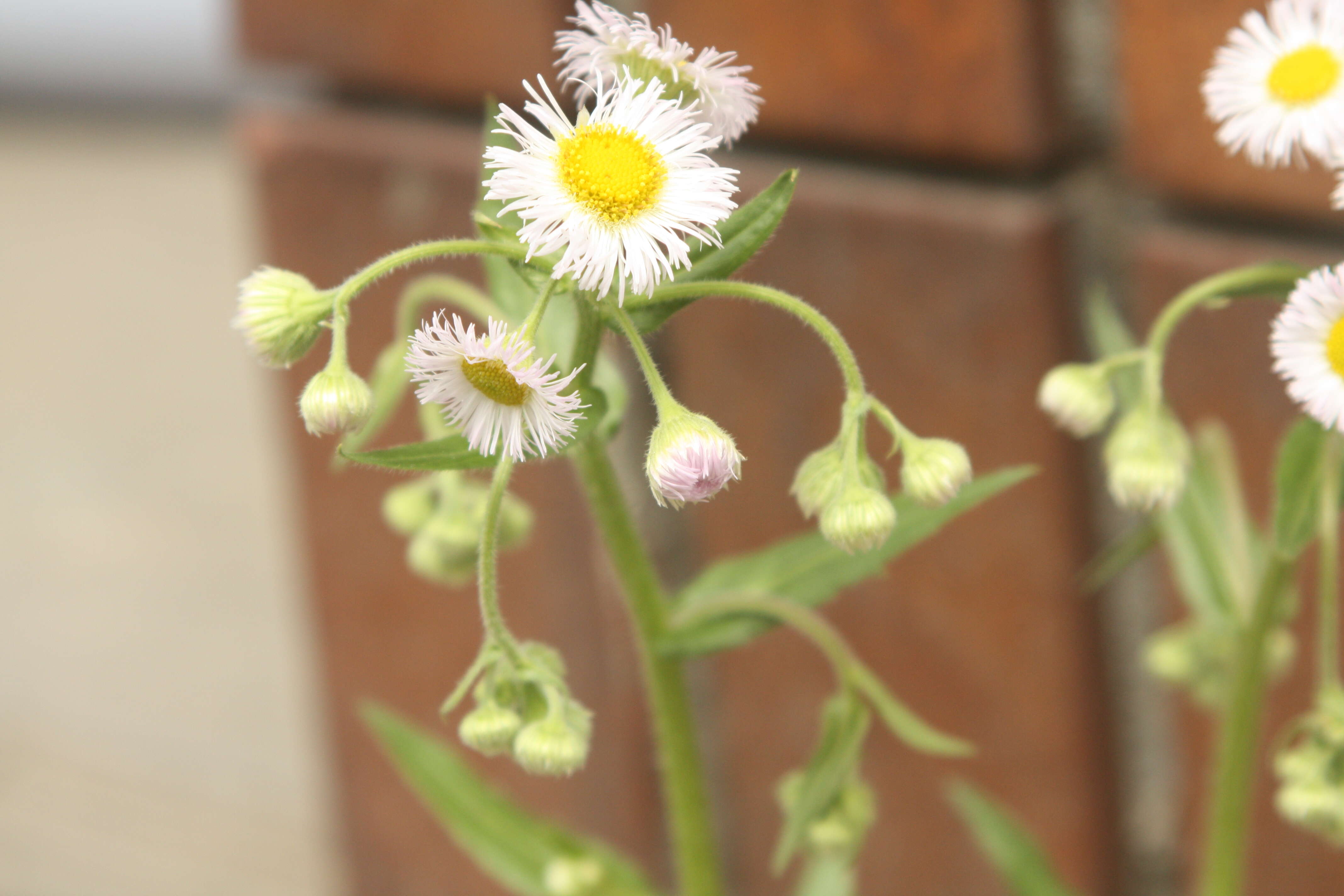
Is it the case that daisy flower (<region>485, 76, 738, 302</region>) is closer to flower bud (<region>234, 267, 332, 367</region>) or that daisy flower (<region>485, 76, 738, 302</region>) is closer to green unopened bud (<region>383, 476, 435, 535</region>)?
flower bud (<region>234, 267, 332, 367</region>)

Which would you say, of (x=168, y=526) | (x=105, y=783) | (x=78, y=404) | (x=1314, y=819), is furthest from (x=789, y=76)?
(x=78, y=404)

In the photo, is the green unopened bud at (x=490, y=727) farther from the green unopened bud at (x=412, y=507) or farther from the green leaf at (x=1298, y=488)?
the green leaf at (x=1298, y=488)

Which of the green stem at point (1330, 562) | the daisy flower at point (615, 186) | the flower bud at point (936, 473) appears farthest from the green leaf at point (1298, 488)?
the daisy flower at point (615, 186)

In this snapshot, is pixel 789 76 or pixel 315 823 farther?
pixel 315 823

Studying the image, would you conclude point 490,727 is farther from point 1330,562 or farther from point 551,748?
point 1330,562

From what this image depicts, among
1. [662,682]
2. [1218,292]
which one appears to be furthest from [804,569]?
[1218,292]

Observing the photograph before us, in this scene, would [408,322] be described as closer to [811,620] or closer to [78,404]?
[811,620]

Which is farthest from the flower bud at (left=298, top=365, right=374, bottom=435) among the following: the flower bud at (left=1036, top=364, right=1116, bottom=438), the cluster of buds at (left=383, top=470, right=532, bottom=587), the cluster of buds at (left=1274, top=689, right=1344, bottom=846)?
the cluster of buds at (left=1274, top=689, right=1344, bottom=846)
